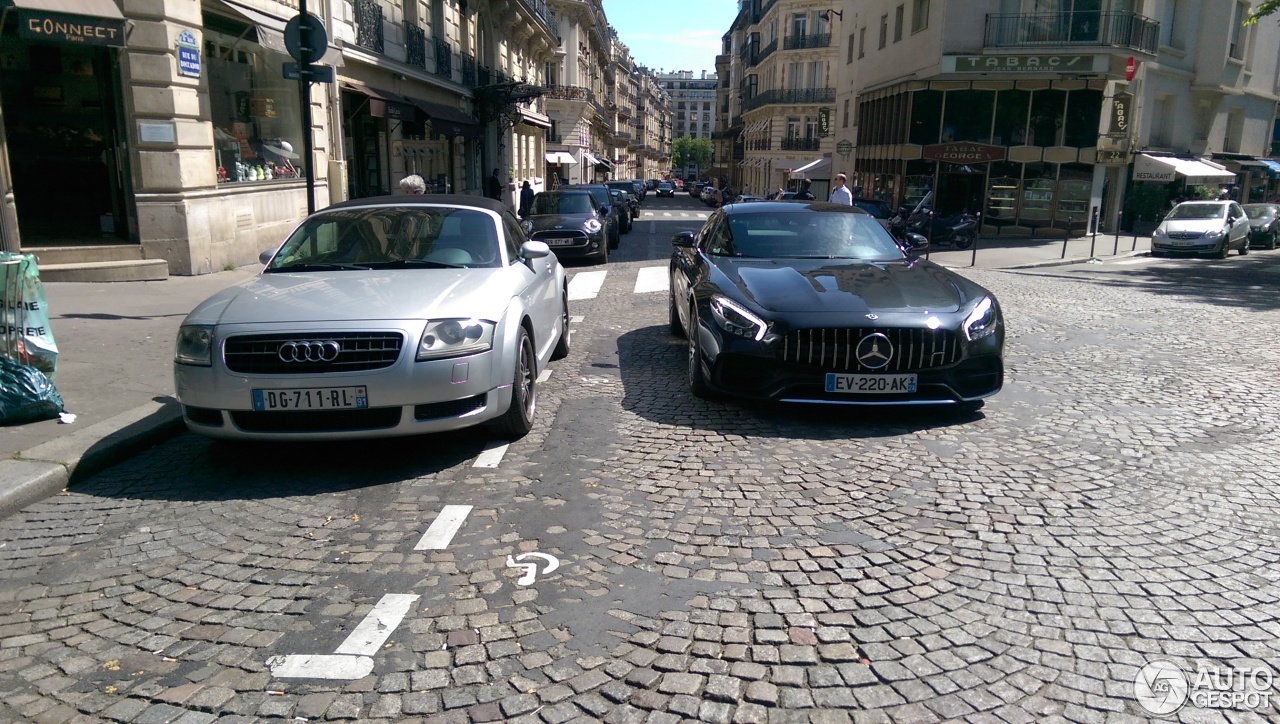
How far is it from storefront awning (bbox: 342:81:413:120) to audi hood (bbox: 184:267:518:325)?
14.7 metres

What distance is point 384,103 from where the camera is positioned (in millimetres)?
A: 20016

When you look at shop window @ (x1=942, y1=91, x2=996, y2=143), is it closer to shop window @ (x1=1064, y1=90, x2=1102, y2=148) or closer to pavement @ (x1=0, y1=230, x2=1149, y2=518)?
shop window @ (x1=1064, y1=90, x2=1102, y2=148)

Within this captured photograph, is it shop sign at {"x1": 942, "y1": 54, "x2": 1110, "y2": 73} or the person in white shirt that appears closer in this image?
the person in white shirt

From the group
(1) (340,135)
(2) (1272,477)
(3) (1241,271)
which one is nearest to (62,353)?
(2) (1272,477)

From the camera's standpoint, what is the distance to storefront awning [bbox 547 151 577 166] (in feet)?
185

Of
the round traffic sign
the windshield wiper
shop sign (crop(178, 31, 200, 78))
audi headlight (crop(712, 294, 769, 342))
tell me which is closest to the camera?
audi headlight (crop(712, 294, 769, 342))

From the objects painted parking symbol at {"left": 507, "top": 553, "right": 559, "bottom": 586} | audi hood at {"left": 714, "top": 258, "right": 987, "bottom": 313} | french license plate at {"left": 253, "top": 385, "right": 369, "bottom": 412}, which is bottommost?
painted parking symbol at {"left": 507, "top": 553, "right": 559, "bottom": 586}

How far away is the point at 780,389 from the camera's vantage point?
5.93 m

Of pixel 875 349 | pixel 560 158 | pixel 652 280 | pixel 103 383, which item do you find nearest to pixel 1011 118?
pixel 652 280

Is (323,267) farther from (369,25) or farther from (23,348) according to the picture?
(369,25)

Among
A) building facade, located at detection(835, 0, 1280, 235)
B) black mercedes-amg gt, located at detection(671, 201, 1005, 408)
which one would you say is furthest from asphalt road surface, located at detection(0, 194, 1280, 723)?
building facade, located at detection(835, 0, 1280, 235)

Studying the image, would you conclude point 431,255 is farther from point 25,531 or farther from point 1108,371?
point 1108,371

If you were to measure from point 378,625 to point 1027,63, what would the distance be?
28.9 m

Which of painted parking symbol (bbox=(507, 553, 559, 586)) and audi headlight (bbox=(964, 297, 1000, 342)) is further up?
audi headlight (bbox=(964, 297, 1000, 342))
